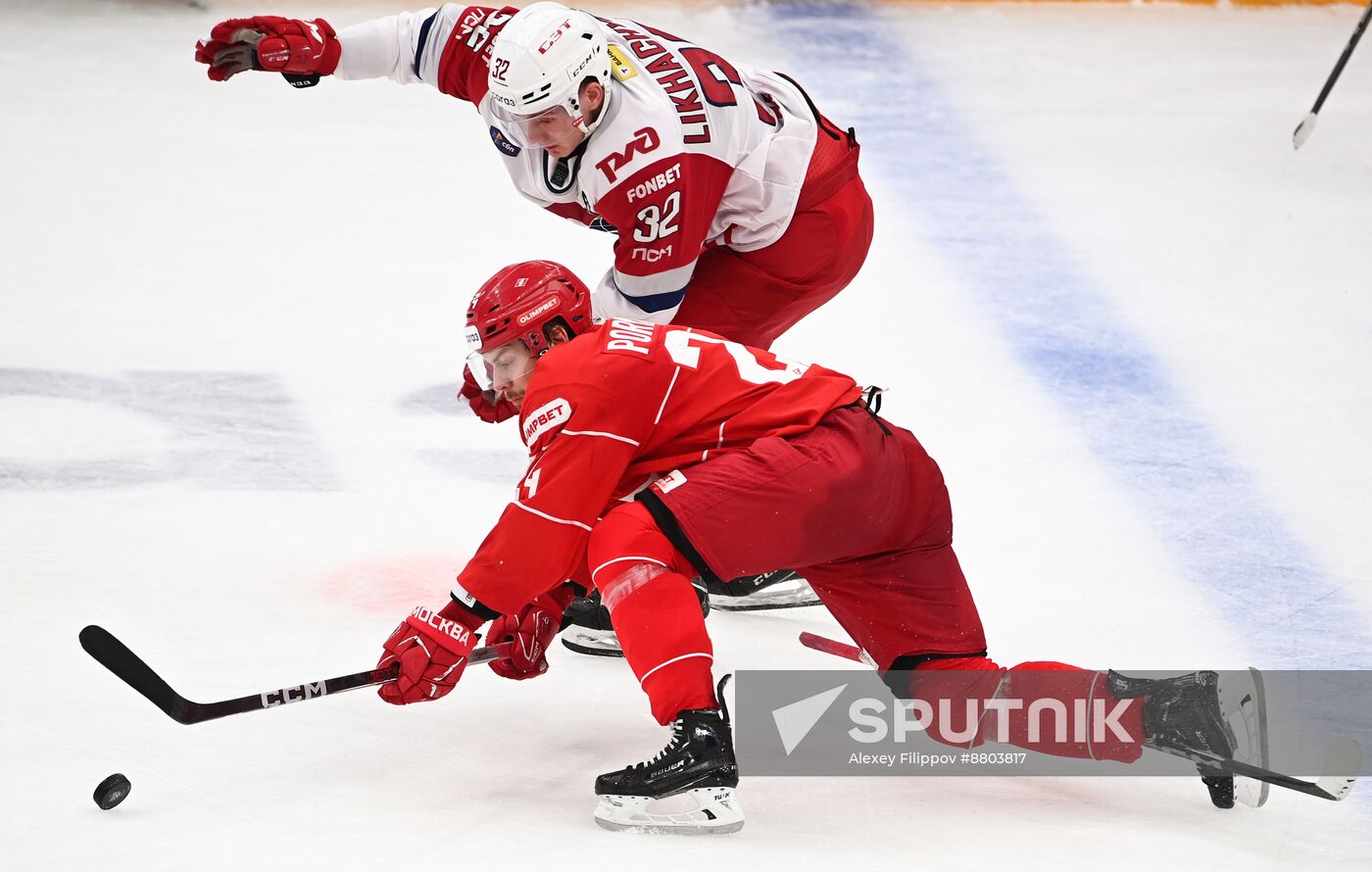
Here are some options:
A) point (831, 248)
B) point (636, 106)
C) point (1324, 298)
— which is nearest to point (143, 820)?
point (636, 106)

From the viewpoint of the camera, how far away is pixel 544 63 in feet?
10.8

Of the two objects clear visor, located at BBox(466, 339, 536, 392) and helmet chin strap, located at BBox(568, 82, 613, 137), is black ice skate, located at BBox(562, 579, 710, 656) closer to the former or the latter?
clear visor, located at BBox(466, 339, 536, 392)

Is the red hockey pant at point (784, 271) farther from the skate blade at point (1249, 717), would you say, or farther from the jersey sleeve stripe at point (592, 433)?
the skate blade at point (1249, 717)

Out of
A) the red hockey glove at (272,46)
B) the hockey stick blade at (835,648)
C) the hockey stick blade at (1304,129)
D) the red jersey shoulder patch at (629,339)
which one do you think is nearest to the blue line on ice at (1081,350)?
the hockey stick blade at (835,648)

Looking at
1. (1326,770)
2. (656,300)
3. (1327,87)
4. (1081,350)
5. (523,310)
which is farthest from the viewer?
(1327,87)

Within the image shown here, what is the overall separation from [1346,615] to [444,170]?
3428mm

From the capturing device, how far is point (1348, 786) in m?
2.85

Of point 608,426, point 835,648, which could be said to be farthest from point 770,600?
point 608,426

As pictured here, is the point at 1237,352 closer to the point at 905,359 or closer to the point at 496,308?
the point at 905,359

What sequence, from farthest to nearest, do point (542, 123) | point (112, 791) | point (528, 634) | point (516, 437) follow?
1. point (516, 437)
2. point (542, 123)
3. point (528, 634)
4. point (112, 791)

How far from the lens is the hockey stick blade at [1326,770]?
2846mm

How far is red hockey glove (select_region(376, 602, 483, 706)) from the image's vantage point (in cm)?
294

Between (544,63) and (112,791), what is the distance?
1.50m

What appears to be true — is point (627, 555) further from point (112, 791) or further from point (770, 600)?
point (770, 600)
